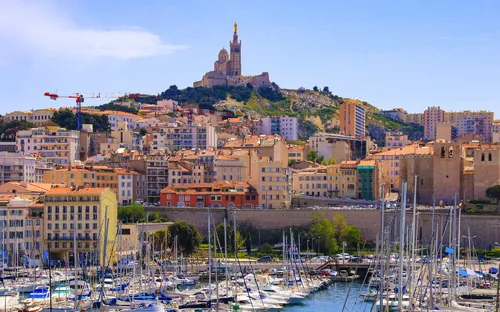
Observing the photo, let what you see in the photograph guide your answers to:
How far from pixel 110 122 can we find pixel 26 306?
73.0 m

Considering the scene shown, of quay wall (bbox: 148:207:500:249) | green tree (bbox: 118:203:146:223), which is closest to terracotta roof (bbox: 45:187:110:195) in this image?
green tree (bbox: 118:203:146:223)

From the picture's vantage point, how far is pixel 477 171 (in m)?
74.4

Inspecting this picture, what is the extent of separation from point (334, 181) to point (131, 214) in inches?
829

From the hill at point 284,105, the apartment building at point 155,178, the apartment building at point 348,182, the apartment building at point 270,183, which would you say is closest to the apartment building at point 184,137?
the apartment building at point 155,178

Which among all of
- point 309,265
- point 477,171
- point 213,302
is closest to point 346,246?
point 309,265

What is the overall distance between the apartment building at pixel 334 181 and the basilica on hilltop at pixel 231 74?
7706 cm

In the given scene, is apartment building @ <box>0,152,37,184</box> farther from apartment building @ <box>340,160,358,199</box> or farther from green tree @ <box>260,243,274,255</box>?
apartment building @ <box>340,160,358,199</box>

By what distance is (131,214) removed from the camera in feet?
225

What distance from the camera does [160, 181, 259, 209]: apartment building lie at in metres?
73.6

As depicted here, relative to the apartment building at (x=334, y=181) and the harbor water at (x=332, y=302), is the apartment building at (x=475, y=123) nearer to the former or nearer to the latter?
the apartment building at (x=334, y=181)

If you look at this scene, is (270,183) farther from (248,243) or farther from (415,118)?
(415,118)

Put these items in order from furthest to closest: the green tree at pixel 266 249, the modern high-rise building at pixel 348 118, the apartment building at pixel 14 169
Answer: the modern high-rise building at pixel 348 118 → the apartment building at pixel 14 169 → the green tree at pixel 266 249

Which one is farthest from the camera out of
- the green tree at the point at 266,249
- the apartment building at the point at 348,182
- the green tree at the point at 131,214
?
the apartment building at the point at 348,182

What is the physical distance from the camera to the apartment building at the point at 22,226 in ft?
191
